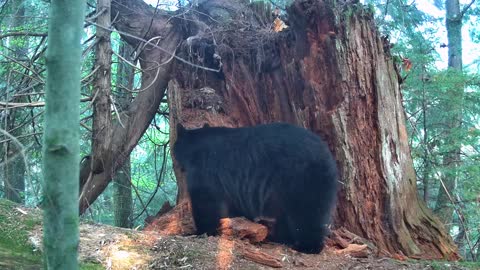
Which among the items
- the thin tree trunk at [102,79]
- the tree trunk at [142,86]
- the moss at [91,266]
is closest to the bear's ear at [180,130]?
the thin tree trunk at [102,79]

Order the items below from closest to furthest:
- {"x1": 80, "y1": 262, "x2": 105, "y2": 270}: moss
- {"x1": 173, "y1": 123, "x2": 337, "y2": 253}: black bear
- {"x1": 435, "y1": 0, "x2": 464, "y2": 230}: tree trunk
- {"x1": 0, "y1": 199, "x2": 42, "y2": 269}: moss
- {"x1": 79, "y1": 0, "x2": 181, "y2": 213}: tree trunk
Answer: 1. {"x1": 0, "y1": 199, "x2": 42, "y2": 269}: moss
2. {"x1": 80, "y1": 262, "x2": 105, "y2": 270}: moss
3. {"x1": 173, "y1": 123, "x2": 337, "y2": 253}: black bear
4. {"x1": 79, "y1": 0, "x2": 181, "y2": 213}: tree trunk
5. {"x1": 435, "y1": 0, "x2": 464, "y2": 230}: tree trunk

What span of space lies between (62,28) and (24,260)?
2.53m

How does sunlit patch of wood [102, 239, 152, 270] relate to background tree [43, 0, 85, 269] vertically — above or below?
below

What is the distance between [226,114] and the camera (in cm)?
715

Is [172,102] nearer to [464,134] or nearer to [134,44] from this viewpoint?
[134,44]

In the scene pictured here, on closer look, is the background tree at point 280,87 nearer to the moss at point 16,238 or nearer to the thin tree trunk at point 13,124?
the thin tree trunk at point 13,124

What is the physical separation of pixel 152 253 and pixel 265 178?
2.02 meters

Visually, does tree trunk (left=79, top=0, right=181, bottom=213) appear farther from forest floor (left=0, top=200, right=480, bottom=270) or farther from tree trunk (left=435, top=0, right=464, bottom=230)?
tree trunk (left=435, top=0, right=464, bottom=230)

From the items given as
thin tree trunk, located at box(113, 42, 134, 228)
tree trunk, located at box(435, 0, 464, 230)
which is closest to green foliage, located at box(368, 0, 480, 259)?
tree trunk, located at box(435, 0, 464, 230)

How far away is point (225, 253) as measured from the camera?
4.50 m

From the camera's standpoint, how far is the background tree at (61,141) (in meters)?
1.79

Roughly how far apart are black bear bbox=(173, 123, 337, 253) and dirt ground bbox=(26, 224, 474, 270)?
1.44 ft

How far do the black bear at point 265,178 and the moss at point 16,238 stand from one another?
1.91 meters

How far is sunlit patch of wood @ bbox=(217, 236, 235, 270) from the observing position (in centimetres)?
430
